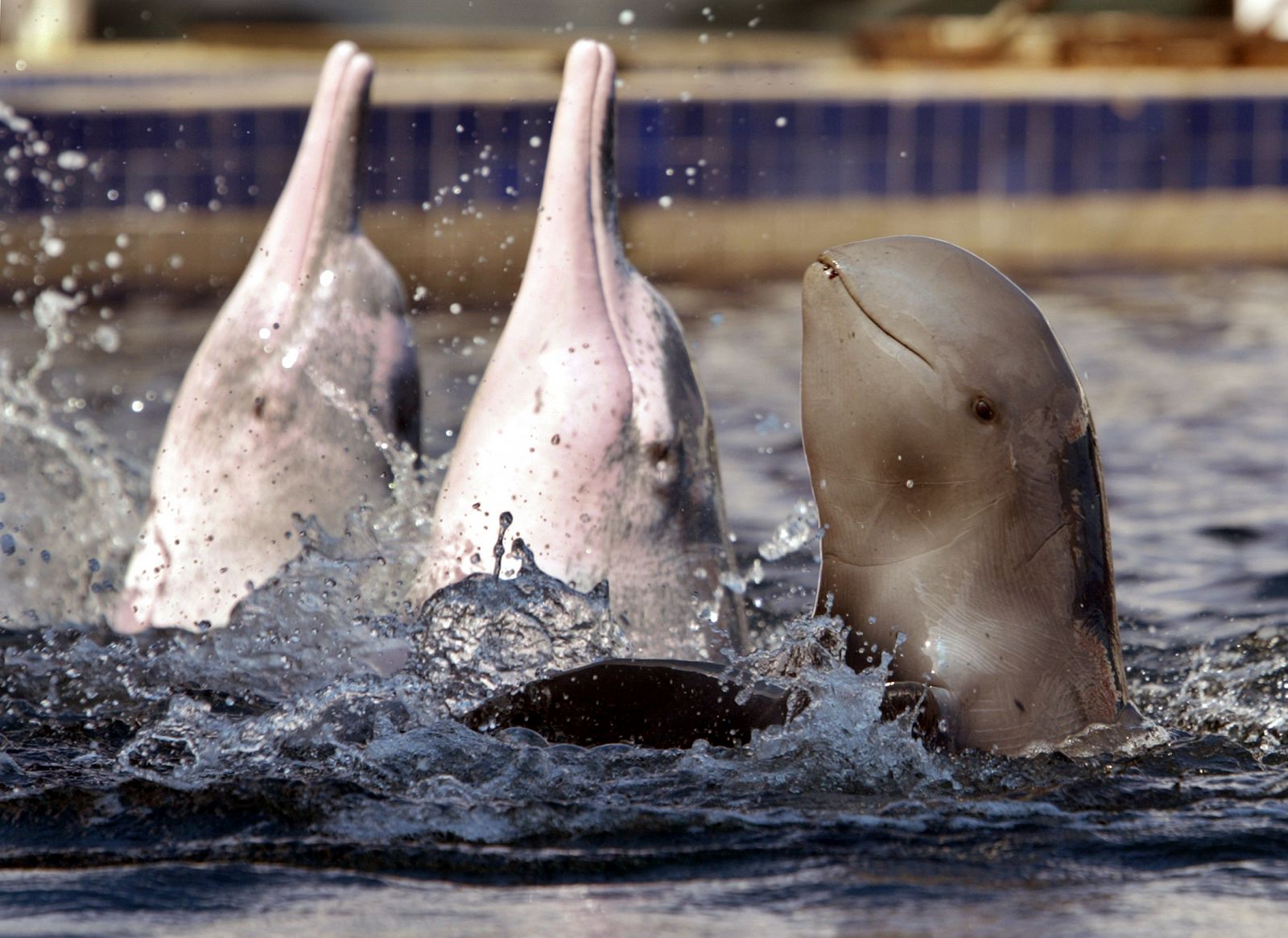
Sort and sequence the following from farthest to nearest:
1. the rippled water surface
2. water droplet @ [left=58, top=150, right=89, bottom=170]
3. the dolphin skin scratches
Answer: water droplet @ [left=58, top=150, right=89, bottom=170], the dolphin skin scratches, the rippled water surface

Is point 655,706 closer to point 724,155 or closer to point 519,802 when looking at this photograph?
point 519,802

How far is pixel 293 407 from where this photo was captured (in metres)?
4.04

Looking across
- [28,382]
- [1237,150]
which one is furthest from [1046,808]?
[1237,150]

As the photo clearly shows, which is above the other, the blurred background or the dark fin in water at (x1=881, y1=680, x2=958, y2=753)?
the blurred background

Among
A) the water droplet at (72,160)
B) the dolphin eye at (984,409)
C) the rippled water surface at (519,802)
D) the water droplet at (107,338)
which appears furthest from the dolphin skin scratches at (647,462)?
the water droplet at (72,160)

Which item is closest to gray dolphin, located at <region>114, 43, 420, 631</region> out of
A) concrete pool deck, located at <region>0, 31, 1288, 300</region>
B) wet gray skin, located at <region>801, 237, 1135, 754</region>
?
wet gray skin, located at <region>801, 237, 1135, 754</region>

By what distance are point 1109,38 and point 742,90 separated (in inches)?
101

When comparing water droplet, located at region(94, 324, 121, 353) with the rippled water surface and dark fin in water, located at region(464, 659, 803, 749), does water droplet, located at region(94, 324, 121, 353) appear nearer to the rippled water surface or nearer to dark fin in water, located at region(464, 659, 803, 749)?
the rippled water surface

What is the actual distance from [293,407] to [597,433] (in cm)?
77

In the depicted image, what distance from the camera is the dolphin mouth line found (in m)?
3.12

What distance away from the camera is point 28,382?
215 inches

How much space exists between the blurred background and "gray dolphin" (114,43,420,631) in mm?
6692

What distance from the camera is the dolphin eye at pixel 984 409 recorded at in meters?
3.11

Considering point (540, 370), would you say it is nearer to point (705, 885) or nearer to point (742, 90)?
point (705, 885)
